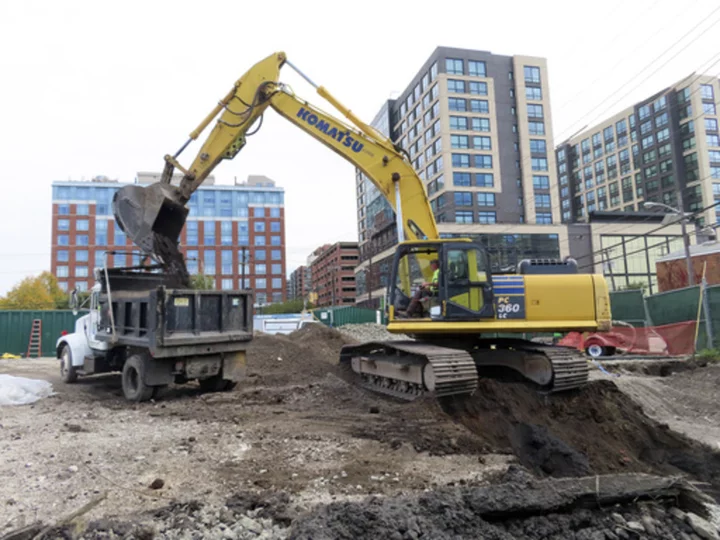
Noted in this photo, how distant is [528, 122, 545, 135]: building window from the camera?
6879cm

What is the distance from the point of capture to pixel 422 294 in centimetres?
794

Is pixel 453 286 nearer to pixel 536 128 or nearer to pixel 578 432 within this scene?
pixel 578 432

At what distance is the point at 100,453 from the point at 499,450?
453 centimetres

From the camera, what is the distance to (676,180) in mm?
81750

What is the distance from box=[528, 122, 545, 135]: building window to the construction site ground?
2572 inches

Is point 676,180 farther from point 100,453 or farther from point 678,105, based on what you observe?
point 100,453

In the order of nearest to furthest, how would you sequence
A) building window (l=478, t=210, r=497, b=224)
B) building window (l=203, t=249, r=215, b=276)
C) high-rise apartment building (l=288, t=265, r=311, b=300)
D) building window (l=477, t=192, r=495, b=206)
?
1. building window (l=478, t=210, r=497, b=224)
2. building window (l=477, t=192, r=495, b=206)
3. building window (l=203, t=249, r=215, b=276)
4. high-rise apartment building (l=288, t=265, r=311, b=300)

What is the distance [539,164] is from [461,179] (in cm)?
1204

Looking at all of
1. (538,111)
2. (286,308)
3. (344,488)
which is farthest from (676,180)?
(344,488)

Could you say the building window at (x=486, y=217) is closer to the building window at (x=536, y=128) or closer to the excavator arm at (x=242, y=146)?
the building window at (x=536, y=128)

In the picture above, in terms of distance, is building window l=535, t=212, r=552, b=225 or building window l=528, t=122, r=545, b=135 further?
building window l=528, t=122, r=545, b=135

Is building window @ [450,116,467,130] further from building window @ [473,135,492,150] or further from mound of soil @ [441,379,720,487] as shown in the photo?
mound of soil @ [441,379,720,487]

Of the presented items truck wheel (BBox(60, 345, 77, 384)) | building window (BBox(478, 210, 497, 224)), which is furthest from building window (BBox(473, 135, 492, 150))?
truck wheel (BBox(60, 345, 77, 384))

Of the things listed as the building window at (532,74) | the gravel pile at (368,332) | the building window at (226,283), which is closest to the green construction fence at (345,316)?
the gravel pile at (368,332)
